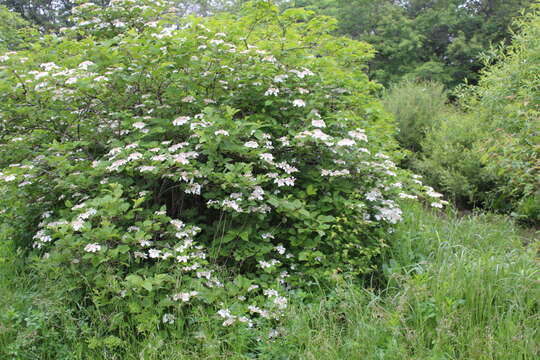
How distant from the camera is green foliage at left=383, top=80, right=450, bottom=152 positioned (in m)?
Answer: 8.55

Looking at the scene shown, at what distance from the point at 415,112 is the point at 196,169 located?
24.7 feet

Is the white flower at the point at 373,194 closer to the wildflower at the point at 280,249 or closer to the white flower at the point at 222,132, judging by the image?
the wildflower at the point at 280,249

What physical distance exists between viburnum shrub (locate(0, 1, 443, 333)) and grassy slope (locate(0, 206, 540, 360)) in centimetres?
15

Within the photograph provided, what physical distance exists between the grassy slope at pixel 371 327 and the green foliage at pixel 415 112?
20.9 feet

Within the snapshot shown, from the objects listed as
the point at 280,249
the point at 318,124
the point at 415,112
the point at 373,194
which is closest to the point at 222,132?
the point at 318,124

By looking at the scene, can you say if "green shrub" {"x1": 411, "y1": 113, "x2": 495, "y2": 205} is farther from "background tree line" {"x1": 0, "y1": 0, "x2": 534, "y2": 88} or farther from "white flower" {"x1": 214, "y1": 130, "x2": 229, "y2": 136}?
"background tree line" {"x1": 0, "y1": 0, "x2": 534, "y2": 88}

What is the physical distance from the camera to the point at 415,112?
8672mm

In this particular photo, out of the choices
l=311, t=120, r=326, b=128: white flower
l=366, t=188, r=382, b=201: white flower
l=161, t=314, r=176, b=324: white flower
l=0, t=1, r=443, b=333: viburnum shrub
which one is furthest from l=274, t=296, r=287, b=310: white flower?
l=311, t=120, r=326, b=128: white flower

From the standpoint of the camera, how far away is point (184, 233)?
2.33 m

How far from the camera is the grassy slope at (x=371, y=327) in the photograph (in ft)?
6.28

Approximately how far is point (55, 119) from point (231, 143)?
163cm

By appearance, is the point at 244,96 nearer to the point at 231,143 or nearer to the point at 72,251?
the point at 231,143

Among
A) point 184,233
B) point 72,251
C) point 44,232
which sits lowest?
point 44,232

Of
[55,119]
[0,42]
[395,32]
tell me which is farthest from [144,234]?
[395,32]
